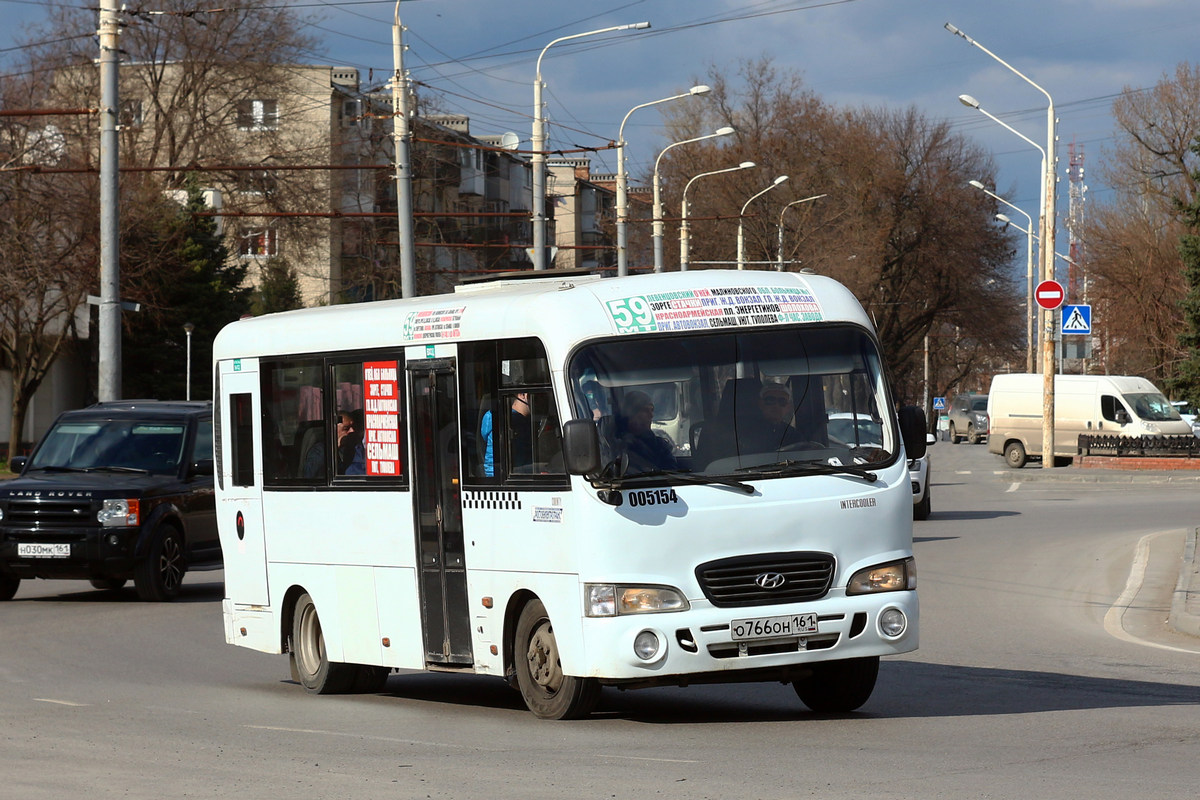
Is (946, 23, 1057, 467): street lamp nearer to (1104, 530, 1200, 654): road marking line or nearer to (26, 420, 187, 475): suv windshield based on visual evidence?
(1104, 530, 1200, 654): road marking line

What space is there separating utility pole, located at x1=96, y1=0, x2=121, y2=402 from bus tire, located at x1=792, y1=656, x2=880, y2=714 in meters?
18.4

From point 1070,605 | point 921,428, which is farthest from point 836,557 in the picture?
point 1070,605

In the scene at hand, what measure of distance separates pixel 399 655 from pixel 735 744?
2.76 m

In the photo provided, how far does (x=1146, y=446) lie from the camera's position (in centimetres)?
4359

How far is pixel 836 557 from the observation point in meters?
9.32

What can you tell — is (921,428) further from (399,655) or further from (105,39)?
(105,39)

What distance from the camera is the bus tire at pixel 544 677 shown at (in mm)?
9477

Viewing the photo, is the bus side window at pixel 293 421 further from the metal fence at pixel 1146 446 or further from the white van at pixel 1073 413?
the white van at pixel 1073 413

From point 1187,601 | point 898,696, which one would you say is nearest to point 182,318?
point 1187,601

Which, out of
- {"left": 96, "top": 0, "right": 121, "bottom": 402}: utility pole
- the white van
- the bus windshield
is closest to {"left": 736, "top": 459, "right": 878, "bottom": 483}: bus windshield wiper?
the bus windshield

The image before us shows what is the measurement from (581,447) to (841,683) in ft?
7.29

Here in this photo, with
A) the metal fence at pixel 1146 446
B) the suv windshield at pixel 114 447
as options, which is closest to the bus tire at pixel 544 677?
the suv windshield at pixel 114 447

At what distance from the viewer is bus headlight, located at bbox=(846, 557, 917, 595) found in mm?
9383

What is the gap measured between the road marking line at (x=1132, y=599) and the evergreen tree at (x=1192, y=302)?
98.7 ft
